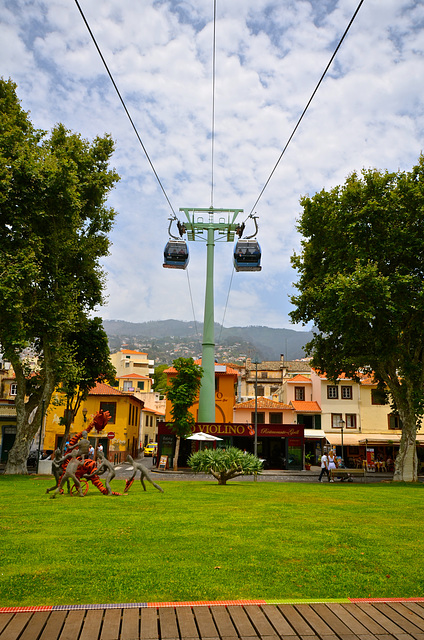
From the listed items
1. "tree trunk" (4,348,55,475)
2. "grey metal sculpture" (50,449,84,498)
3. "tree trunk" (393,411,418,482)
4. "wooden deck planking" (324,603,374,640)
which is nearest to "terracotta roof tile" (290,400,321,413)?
"tree trunk" (393,411,418,482)

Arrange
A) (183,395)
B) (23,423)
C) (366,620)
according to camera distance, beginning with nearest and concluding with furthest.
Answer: (366,620) < (23,423) < (183,395)

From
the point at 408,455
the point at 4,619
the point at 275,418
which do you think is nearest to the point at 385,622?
the point at 4,619

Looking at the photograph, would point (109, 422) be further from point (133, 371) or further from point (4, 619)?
point (133, 371)

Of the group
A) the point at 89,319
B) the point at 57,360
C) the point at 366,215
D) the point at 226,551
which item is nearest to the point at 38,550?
the point at 226,551

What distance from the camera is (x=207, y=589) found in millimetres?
5387

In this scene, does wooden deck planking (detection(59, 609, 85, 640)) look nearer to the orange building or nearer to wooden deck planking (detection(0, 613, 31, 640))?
wooden deck planking (detection(0, 613, 31, 640))

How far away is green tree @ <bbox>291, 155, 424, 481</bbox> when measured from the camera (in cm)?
2447

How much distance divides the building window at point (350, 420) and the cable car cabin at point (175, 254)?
2366cm

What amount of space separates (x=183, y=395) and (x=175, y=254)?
1031cm

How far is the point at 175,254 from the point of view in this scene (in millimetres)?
34312

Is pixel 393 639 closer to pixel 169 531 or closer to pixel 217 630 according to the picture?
pixel 217 630

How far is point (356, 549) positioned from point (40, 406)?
22.2m

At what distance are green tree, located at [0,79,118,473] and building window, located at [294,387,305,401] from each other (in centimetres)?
2950

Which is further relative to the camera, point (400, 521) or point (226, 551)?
point (400, 521)
